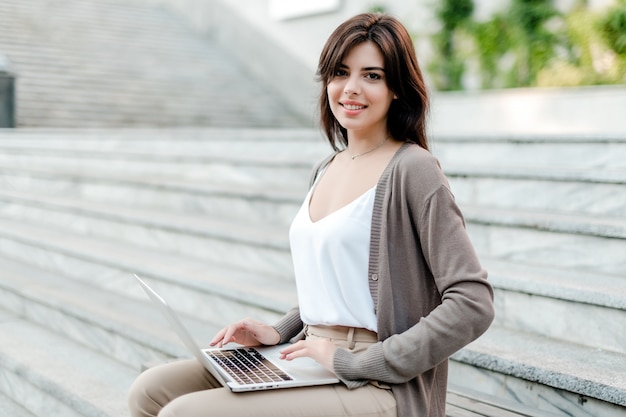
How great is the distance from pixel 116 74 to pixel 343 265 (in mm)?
10143

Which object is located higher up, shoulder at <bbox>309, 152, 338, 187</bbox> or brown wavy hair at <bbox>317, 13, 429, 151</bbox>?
brown wavy hair at <bbox>317, 13, 429, 151</bbox>

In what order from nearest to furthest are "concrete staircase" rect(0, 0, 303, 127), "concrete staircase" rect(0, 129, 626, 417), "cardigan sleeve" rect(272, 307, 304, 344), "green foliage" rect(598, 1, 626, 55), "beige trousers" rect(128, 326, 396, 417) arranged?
"beige trousers" rect(128, 326, 396, 417)
"cardigan sleeve" rect(272, 307, 304, 344)
"concrete staircase" rect(0, 129, 626, 417)
"green foliage" rect(598, 1, 626, 55)
"concrete staircase" rect(0, 0, 303, 127)

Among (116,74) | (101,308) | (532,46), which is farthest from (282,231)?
(116,74)

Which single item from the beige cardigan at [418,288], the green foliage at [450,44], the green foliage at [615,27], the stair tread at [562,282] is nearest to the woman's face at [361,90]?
the beige cardigan at [418,288]

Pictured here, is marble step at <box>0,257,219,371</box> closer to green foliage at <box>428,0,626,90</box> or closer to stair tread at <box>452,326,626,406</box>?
stair tread at <box>452,326,626,406</box>

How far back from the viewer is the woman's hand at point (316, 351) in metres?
1.55

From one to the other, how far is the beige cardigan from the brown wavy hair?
0.07 metres

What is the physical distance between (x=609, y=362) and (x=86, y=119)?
29.1 ft

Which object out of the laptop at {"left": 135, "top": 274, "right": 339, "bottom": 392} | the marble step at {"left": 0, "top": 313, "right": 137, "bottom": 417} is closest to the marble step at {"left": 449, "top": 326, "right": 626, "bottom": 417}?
the laptop at {"left": 135, "top": 274, "right": 339, "bottom": 392}

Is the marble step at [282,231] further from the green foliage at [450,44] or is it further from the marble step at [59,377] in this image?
the green foliage at [450,44]

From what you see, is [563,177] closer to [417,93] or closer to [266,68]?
[417,93]

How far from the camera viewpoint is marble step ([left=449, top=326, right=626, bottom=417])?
6.48 feet

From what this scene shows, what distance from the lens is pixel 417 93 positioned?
5.45 ft

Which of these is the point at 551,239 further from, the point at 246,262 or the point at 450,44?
the point at 450,44
